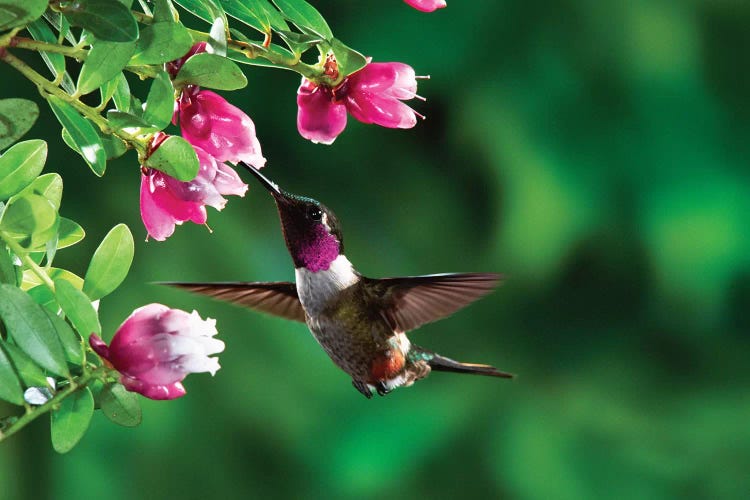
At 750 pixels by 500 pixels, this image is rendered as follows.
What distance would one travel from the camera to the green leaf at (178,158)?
27.5 inches

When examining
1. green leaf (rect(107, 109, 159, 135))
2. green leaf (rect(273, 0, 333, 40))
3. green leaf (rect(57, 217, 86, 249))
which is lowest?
green leaf (rect(57, 217, 86, 249))

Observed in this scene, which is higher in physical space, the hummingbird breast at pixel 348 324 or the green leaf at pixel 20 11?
the green leaf at pixel 20 11

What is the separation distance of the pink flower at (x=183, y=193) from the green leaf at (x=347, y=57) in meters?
0.14

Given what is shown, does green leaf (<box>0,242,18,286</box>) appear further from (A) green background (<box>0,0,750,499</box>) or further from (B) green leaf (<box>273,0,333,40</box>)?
(A) green background (<box>0,0,750,499</box>)

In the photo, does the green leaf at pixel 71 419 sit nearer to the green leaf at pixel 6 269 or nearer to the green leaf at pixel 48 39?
the green leaf at pixel 6 269

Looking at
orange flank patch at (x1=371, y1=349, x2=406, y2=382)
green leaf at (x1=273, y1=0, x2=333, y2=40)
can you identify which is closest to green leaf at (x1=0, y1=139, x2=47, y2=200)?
green leaf at (x1=273, y1=0, x2=333, y2=40)

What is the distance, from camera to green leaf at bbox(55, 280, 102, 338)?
700 mm

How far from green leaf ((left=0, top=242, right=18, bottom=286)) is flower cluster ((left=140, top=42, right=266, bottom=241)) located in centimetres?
12

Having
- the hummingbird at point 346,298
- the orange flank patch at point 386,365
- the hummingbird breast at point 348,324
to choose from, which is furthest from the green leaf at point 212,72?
the orange flank patch at point 386,365

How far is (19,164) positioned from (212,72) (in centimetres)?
17

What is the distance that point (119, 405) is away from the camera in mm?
734

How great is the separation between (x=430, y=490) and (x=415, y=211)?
0.79m

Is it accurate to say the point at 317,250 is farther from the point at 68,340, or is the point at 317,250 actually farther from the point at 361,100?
the point at 68,340

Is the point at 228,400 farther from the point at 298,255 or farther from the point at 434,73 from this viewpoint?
the point at 298,255
